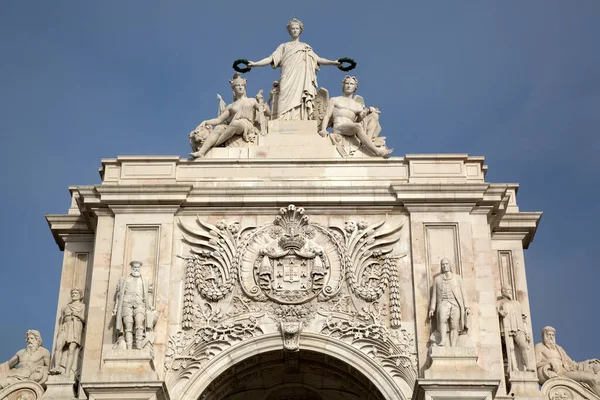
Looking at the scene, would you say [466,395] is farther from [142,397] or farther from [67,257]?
[67,257]

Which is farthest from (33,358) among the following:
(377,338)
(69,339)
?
(377,338)

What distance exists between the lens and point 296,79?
2667 cm

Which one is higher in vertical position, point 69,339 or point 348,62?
point 348,62

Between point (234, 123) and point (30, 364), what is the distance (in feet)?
20.5

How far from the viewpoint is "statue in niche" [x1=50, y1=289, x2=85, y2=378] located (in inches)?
910

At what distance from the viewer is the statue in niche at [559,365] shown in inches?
906

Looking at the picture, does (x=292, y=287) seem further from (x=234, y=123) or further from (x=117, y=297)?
(x=234, y=123)

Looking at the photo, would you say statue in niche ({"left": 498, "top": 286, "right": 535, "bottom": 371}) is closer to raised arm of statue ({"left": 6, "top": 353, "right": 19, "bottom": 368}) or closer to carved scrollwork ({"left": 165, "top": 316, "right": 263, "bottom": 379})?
carved scrollwork ({"left": 165, "top": 316, "right": 263, "bottom": 379})

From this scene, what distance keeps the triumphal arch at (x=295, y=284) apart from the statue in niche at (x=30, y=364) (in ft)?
0.12

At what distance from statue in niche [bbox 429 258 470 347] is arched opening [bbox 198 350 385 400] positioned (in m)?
1.66

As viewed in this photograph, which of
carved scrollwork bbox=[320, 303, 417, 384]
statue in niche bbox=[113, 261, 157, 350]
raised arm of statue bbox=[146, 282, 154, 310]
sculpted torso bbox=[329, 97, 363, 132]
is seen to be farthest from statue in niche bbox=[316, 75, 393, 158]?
statue in niche bbox=[113, 261, 157, 350]

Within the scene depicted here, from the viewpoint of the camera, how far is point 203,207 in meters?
24.1

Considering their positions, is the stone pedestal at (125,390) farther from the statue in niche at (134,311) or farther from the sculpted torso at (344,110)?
the sculpted torso at (344,110)

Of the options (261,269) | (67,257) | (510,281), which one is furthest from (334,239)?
(67,257)
